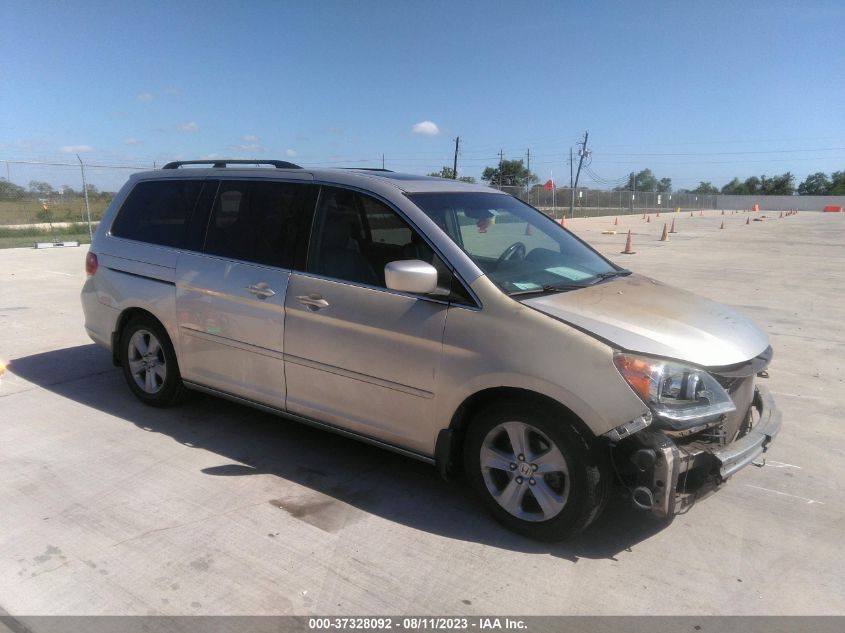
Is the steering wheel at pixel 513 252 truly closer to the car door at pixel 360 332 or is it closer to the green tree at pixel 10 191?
the car door at pixel 360 332

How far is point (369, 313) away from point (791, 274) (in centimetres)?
1251

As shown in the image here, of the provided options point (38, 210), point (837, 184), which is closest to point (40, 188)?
point (38, 210)

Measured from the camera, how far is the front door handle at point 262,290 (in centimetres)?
427

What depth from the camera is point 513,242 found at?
14.6ft

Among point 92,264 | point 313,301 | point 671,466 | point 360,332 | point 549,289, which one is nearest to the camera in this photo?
point 671,466

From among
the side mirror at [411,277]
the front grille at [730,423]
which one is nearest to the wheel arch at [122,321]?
the side mirror at [411,277]

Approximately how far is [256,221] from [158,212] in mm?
1159

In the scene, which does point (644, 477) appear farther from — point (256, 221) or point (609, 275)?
point (256, 221)

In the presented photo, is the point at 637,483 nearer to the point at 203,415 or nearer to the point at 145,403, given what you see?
the point at 203,415

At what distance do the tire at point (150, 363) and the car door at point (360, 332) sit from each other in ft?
4.33

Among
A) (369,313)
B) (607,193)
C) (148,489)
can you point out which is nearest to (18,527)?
(148,489)

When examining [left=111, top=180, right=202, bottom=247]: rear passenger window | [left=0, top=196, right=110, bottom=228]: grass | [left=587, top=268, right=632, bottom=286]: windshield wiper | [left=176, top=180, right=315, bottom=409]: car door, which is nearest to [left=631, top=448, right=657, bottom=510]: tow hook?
[left=587, top=268, right=632, bottom=286]: windshield wiper

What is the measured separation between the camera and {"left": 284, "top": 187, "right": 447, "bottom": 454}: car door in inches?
145

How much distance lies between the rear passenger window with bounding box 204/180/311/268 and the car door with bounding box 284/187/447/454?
0.67ft
